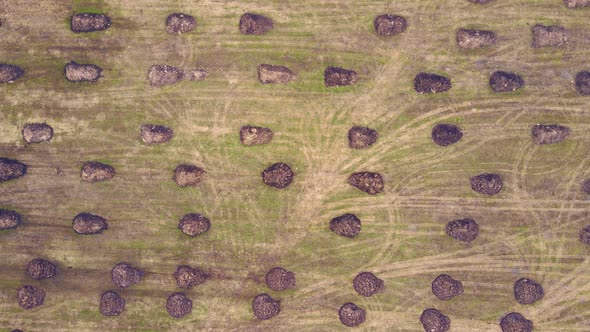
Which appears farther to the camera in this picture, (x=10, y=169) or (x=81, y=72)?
(x=81, y=72)

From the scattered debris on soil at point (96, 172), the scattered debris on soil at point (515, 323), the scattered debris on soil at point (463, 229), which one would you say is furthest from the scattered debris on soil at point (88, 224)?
the scattered debris on soil at point (515, 323)

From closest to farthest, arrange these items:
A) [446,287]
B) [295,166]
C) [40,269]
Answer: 1. [40,269]
2. [446,287]
3. [295,166]

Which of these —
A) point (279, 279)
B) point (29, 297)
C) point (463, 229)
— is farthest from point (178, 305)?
point (463, 229)

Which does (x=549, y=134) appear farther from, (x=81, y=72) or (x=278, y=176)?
(x=81, y=72)

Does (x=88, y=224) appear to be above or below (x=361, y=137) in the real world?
below

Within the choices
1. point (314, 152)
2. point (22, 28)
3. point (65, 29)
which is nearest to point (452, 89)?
point (314, 152)

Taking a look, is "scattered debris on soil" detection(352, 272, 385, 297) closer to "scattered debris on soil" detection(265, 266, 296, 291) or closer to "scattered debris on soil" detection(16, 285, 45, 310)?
"scattered debris on soil" detection(265, 266, 296, 291)

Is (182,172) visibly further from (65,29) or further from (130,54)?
(65,29)
